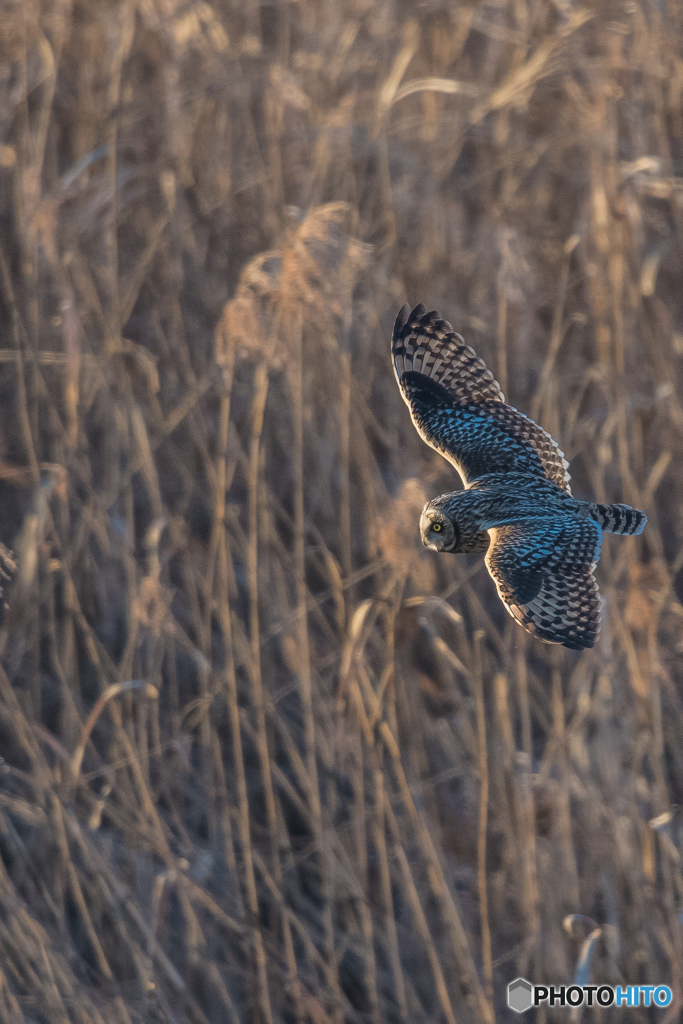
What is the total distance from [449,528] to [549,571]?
0.67ft

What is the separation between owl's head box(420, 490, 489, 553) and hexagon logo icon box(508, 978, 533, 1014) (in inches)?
47.1

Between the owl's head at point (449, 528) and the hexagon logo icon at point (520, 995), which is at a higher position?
the owl's head at point (449, 528)

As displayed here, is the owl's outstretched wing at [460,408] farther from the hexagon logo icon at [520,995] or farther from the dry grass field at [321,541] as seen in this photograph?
the hexagon logo icon at [520,995]

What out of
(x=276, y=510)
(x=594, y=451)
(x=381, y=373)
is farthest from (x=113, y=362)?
(x=594, y=451)

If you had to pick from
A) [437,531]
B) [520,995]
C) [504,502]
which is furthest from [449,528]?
[520,995]

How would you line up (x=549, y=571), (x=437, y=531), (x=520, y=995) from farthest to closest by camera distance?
1. (x=520, y=995)
2. (x=437, y=531)
3. (x=549, y=571)

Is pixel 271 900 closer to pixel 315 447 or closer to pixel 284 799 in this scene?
pixel 284 799

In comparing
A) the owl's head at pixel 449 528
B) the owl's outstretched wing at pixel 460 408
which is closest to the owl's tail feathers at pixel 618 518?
the owl's head at pixel 449 528

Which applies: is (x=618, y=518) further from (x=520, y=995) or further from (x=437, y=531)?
(x=520, y=995)

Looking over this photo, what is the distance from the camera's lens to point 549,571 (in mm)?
1878

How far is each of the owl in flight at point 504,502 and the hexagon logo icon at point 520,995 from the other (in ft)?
3.84

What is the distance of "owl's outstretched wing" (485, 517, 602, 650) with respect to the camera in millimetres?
1755

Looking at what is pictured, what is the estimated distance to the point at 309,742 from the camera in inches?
97.6

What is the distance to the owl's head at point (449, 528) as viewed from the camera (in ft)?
6.46
